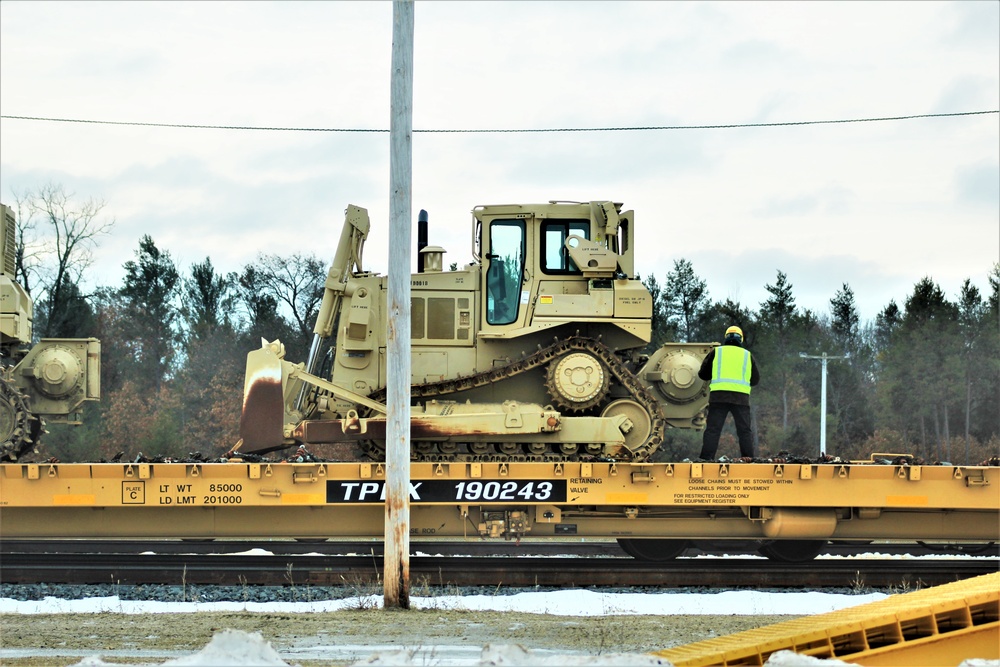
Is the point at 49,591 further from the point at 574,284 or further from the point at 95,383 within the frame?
the point at 574,284

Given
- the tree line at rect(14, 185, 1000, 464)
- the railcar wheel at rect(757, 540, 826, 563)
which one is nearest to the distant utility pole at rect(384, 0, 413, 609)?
the railcar wheel at rect(757, 540, 826, 563)

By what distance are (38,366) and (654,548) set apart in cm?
880

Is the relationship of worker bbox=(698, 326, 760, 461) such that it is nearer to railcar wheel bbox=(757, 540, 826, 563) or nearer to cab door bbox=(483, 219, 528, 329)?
railcar wheel bbox=(757, 540, 826, 563)

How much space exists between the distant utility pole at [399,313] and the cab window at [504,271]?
3863 millimetres

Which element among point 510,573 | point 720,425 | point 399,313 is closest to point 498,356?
point 720,425

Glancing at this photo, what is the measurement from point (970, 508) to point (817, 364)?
89.0ft

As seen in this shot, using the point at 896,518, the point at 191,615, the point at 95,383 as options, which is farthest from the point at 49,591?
the point at 896,518

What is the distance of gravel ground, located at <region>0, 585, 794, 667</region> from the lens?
7.96m

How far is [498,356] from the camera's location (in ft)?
44.8

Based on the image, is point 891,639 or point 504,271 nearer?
point 891,639

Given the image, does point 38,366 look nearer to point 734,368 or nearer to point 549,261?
point 549,261

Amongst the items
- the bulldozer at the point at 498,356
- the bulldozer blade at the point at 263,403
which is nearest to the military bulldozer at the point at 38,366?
the bulldozer blade at the point at 263,403

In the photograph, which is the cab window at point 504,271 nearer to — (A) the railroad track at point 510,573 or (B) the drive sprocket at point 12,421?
(A) the railroad track at point 510,573

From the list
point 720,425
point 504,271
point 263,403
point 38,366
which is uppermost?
point 504,271
